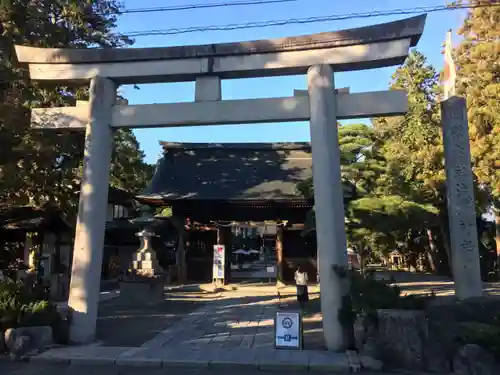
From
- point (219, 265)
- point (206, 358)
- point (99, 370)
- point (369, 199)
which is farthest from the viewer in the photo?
point (219, 265)

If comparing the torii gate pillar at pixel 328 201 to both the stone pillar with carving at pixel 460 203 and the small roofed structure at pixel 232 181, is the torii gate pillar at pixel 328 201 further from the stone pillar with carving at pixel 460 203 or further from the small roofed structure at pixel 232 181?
the small roofed structure at pixel 232 181

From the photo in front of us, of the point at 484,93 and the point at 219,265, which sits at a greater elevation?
the point at 484,93

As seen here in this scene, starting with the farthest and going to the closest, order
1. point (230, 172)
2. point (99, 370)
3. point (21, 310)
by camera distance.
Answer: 1. point (230, 172)
2. point (21, 310)
3. point (99, 370)

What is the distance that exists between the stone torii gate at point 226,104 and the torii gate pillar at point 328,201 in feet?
0.06

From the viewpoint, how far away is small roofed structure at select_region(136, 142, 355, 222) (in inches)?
916

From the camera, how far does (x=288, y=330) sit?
8.49 m

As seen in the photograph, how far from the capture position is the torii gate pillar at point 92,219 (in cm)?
929

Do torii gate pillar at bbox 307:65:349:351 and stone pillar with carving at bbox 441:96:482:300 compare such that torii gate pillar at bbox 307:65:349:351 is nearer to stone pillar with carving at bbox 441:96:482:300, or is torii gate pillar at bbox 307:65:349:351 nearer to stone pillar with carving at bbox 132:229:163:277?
stone pillar with carving at bbox 441:96:482:300

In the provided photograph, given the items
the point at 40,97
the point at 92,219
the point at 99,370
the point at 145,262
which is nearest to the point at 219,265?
the point at 145,262

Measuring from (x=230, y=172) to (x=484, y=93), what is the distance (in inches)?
533

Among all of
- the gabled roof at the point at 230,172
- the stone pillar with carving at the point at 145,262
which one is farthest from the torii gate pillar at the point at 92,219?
the gabled roof at the point at 230,172

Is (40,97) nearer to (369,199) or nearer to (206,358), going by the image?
(206,358)

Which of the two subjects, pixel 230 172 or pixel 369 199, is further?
pixel 230 172

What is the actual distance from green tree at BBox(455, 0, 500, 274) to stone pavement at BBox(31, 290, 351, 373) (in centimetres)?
1373
